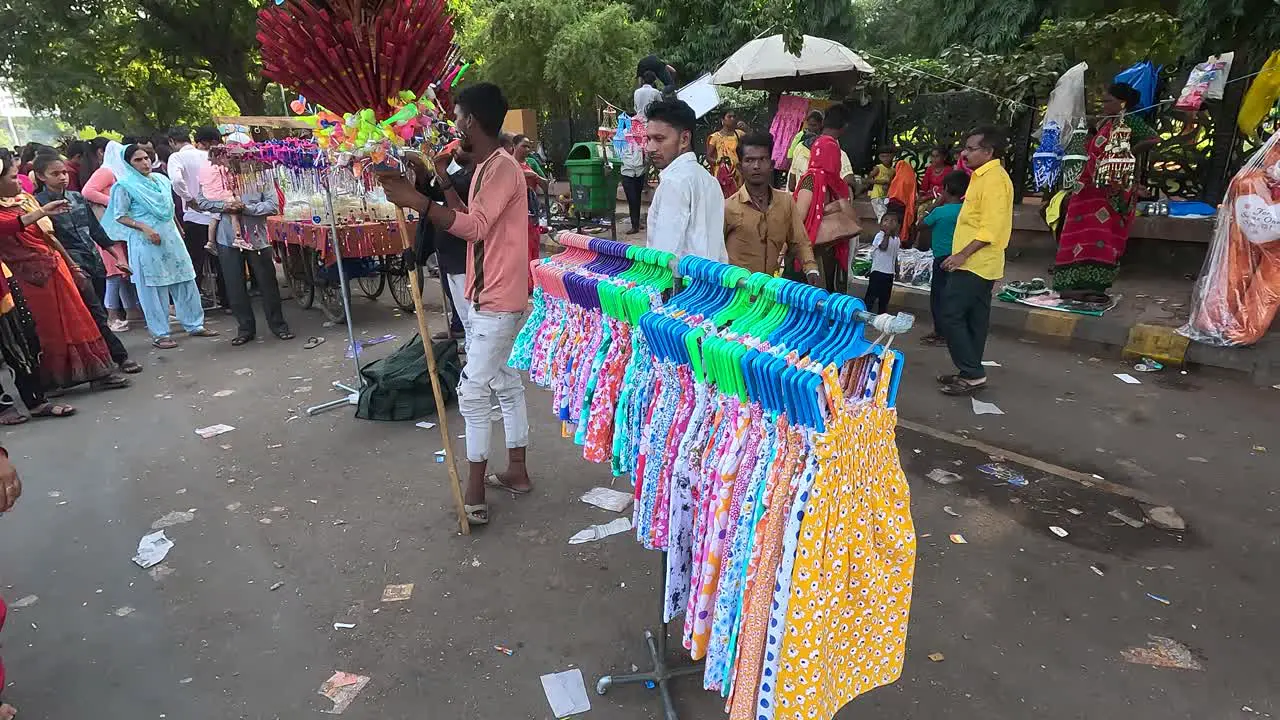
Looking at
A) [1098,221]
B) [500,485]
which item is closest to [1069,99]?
[1098,221]

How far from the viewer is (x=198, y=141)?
24.1 ft

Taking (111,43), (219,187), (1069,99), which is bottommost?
(219,187)

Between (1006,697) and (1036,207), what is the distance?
27.4 feet

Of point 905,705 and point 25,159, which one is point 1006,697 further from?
point 25,159

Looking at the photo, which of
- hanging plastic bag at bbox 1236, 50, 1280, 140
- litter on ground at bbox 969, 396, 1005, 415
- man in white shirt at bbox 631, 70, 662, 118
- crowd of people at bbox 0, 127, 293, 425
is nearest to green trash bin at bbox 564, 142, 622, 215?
man in white shirt at bbox 631, 70, 662, 118

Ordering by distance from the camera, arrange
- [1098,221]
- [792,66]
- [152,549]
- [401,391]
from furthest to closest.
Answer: [792,66], [1098,221], [401,391], [152,549]

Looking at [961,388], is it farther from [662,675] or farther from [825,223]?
[662,675]

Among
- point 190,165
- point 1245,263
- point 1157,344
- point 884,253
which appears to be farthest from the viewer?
point 190,165

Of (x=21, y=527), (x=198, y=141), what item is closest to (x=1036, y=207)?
(x=198, y=141)

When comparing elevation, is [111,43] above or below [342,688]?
above

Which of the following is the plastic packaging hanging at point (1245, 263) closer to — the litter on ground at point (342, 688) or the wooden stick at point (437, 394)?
the wooden stick at point (437, 394)

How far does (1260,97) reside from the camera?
6.87m

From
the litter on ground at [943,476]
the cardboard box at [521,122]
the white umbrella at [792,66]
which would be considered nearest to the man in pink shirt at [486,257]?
the litter on ground at [943,476]

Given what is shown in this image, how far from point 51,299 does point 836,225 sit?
6.23 meters
